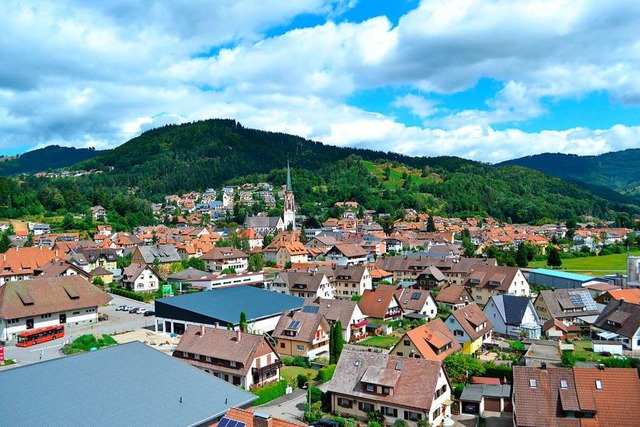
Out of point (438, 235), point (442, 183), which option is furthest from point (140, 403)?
A: point (442, 183)

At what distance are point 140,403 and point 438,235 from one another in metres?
91.4

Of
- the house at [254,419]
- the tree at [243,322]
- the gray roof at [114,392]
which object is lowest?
the tree at [243,322]

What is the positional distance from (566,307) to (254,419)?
1432 inches

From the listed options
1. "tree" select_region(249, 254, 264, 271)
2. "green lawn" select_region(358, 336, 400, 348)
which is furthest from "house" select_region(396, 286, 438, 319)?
"tree" select_region(249, 254, 264, 271)

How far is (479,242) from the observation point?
104 metres

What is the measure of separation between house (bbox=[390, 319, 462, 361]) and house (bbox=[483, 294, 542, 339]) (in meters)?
8.37

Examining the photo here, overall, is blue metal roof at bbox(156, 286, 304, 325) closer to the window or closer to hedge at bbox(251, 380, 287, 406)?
hedge at bbox(251, 380, 287, 406)

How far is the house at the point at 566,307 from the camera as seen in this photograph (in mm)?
43219

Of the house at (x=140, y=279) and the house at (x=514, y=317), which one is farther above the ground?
the house at (x=140, y=279)

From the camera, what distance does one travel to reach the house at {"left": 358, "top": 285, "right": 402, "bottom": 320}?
4278cm

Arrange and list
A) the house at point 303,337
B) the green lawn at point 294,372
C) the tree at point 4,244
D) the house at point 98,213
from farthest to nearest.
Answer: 1. the house at point 98,213
2. the tree at point 4,244
3. the house at point 303,337
4. the green lawn at point 294,372

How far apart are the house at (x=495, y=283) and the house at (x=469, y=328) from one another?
46.0 feet

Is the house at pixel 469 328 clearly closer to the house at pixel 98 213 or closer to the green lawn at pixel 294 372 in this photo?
the green lawn at pixel 294 372

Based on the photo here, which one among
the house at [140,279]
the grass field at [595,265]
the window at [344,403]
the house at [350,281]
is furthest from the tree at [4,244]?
the grass field at [595,265]
